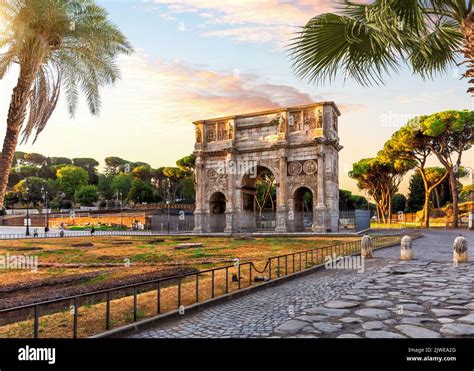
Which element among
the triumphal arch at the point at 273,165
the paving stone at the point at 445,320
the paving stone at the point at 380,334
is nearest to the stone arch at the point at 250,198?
the triumphal arch at the point at 273,165

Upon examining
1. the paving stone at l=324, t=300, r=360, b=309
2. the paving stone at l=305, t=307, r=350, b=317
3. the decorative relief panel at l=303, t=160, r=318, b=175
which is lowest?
the paving stone at l=324, t=300, r=360, b=309

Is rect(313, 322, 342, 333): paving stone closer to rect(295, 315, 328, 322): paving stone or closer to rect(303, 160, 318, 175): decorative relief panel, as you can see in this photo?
rect(295, 315, 328, 322): paving stone

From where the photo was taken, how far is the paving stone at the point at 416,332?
520cm

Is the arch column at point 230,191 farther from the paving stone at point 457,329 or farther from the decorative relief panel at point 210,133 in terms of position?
the paving stone at point 457,329

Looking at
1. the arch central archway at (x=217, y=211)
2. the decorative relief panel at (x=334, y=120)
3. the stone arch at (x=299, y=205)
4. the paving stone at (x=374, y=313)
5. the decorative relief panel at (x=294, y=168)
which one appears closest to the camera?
the paving stone at (x=374, y=313)

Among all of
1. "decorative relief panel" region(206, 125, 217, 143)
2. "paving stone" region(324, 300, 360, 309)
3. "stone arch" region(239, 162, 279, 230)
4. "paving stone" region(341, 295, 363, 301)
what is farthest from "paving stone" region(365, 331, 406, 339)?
"decorative relief panel" region(206, 125, 217, 143)

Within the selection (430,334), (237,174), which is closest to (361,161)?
(237,174)

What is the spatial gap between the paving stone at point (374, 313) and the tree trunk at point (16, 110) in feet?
27.4

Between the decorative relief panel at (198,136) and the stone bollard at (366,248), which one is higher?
the decorative relief panel at (198,136)

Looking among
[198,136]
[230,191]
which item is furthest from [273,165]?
[198,136]

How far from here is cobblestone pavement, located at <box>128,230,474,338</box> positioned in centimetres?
559

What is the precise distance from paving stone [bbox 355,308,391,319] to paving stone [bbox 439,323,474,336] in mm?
912

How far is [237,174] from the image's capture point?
39.7 m
